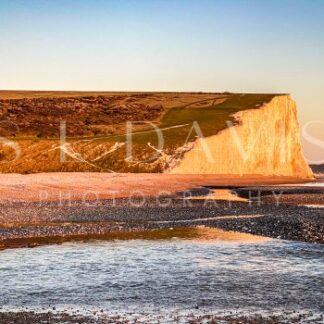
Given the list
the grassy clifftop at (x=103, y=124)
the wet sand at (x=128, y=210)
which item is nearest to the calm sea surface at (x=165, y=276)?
the wet sand at (x=128, y=210)

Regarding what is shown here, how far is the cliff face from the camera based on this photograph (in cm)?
8812

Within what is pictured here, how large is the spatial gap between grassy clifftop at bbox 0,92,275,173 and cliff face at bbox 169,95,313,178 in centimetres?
218

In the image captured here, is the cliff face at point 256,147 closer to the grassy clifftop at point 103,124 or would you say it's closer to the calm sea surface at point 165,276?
the grassy clifftop at point 103,124

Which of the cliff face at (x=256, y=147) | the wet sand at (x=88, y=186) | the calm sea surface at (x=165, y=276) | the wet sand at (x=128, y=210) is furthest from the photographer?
the cliff face at (x=256, y=147)

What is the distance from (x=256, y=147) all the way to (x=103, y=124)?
25.5 metres

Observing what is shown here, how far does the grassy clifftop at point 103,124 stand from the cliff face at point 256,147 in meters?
2.18

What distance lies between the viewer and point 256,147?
325 feet

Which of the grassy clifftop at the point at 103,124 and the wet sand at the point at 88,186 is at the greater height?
the grassy clifftop at the point at 103,124

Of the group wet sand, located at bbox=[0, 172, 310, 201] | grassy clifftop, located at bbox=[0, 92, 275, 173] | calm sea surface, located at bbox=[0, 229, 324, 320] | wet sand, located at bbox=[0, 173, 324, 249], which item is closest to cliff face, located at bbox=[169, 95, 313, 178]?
grassy clifftop, located at bbox=[0, 92, 275, 173]

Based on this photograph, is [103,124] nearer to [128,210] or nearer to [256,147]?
[256,147]

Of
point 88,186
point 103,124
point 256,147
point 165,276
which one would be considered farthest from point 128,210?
point 256,147

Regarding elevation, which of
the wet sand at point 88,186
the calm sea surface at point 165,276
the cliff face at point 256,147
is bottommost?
the wet sand at point 88,186

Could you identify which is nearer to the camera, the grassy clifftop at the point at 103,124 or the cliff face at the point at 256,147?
the grassy clifftop at the point at 103,124

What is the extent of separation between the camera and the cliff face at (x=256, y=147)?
88.1m
